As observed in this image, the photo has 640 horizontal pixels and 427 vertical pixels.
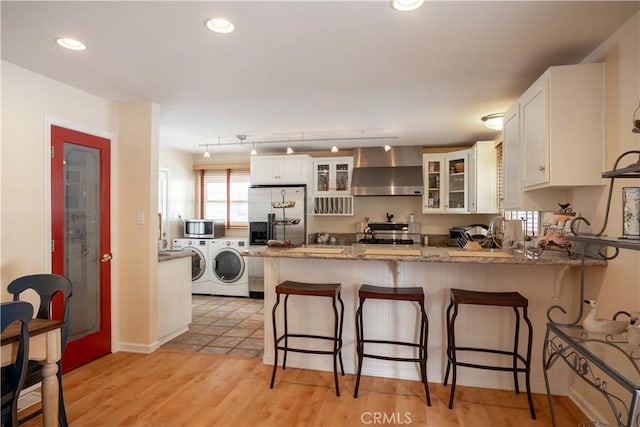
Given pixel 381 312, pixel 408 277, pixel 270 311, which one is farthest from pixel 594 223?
pixel 270 311

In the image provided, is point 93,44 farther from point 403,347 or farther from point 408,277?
point 403,347

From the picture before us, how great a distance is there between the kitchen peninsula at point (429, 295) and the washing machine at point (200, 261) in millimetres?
2863

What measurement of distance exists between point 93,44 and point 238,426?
248 centimetres

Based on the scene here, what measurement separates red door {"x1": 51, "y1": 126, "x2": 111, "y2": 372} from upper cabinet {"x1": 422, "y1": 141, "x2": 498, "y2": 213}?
4098 mm

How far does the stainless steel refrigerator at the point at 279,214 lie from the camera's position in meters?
5.34

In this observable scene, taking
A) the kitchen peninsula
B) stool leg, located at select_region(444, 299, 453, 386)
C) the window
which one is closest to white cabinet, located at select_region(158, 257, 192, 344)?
the kitchen peninsula

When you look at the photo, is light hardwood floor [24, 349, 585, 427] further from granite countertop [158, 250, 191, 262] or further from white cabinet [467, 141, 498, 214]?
white cabinet [467, 141, 498, 214]

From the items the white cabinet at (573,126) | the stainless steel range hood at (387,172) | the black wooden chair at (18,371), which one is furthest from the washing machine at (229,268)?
the white cabinet at (573,126)

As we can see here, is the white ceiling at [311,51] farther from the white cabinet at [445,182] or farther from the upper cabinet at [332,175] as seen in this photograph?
the upper cabinet at [332,175]

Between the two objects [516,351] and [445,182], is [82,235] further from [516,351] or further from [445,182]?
[445,182]

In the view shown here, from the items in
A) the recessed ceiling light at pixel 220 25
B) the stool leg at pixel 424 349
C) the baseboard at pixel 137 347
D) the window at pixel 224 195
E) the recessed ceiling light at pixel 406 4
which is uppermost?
the recessed ceiling light at pixel 220 25

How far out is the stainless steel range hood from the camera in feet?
16.9

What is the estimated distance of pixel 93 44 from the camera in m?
2.19

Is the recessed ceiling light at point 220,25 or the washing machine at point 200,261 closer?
the recessed ceiling light at point 220,25
